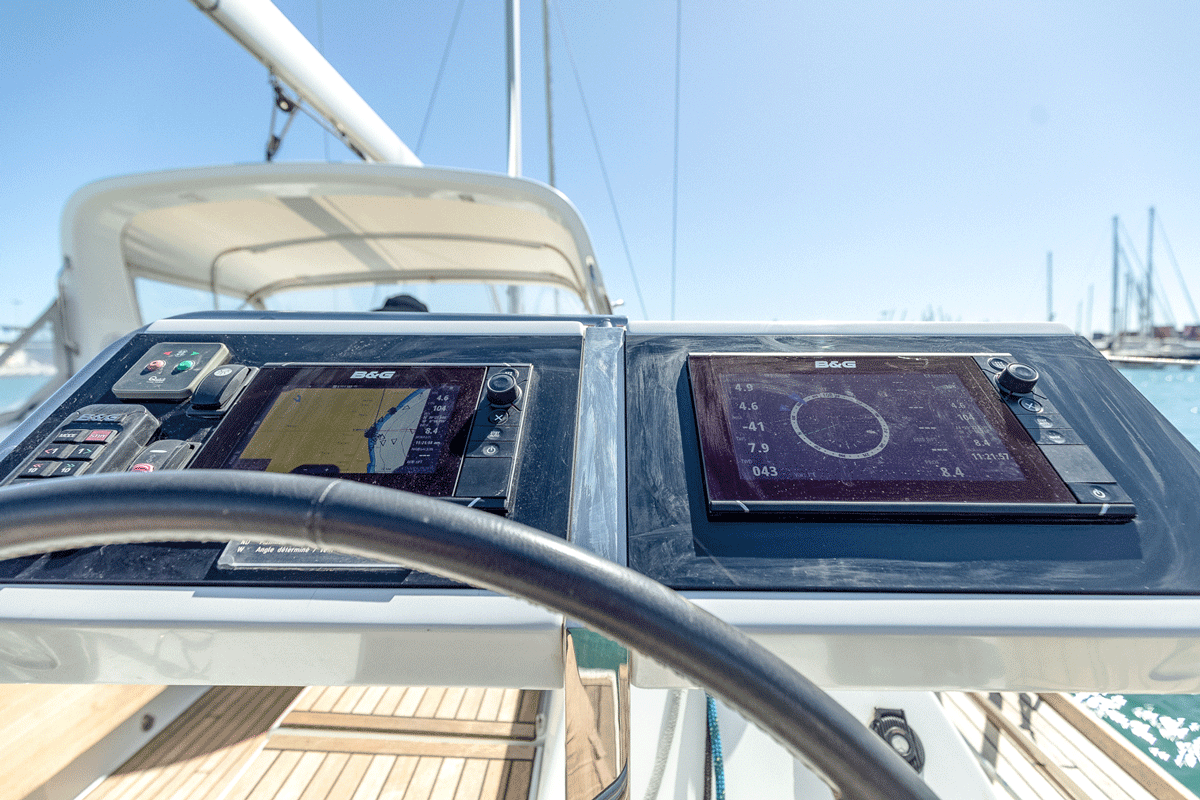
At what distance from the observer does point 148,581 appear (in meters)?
0.55

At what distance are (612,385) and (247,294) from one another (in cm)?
269

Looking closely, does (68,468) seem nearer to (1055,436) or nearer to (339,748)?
(1055,436)

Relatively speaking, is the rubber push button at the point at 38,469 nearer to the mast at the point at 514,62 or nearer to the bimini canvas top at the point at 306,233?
the bimini canvas top at the point at 306,233

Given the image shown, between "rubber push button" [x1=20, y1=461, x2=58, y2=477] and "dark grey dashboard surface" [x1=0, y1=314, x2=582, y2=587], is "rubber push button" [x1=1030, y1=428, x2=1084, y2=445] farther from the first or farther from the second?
"rubber push button" [x1=20, y1=461, x2=58, y2=477]

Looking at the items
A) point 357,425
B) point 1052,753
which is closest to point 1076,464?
point 357,425

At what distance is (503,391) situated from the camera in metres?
0.68

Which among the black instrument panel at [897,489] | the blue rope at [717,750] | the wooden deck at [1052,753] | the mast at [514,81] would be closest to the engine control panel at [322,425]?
the black instrument panel at [897,489]

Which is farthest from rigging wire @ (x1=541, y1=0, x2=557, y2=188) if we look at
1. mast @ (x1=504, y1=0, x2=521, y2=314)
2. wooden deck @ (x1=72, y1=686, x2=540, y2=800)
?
wooden deck @ (x1=72, y1=686, x2=540, y2=800)

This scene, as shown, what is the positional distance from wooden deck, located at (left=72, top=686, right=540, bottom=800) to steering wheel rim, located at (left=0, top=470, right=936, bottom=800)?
4.66 feet

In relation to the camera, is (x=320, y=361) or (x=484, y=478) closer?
(x=484, y=478)

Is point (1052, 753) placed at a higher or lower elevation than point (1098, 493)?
lower

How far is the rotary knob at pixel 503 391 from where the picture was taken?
2.23 feet

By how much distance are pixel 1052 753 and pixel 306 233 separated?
10.5 feet

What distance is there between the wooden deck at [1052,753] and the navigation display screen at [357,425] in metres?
1.78
